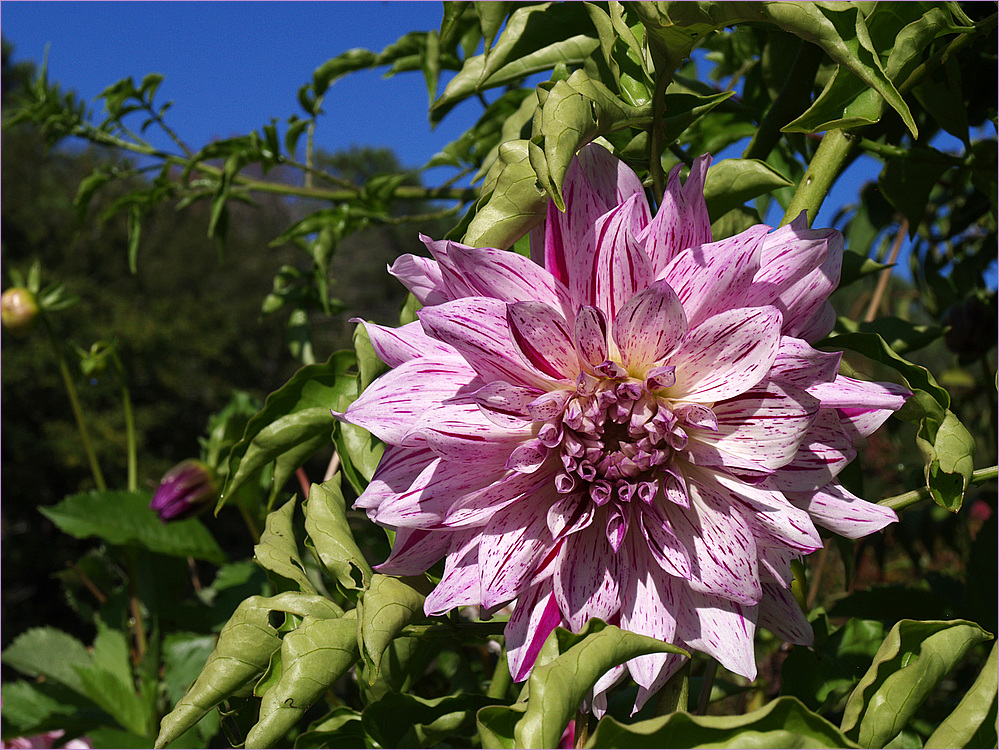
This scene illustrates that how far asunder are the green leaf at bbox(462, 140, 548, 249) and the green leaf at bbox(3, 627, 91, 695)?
1.03 m

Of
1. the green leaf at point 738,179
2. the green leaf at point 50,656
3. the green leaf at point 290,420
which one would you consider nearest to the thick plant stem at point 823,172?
the green leaf at point 738,179

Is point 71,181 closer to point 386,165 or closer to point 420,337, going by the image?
point 420,337

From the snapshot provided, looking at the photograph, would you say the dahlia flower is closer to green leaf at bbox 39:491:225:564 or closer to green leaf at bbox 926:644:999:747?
green leaf at bbox 926:644:999:747

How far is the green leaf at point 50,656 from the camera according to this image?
3.56 ft

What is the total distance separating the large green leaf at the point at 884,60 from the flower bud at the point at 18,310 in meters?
1.42

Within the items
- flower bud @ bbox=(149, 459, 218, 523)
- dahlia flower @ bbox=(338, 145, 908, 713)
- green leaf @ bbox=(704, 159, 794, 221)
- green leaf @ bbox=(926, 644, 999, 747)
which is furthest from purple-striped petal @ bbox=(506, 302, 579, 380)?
flower bud @ bbox=(149, 459, 218, 523)

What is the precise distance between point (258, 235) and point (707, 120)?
32.7ft

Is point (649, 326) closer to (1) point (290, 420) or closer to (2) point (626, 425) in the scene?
(2) point (626, 425)

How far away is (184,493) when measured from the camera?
108 cm

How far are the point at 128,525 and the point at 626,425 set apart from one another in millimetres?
940

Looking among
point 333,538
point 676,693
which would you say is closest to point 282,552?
point 333,538

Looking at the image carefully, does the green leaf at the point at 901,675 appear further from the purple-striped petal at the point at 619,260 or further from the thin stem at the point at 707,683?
the purple-striped petal at the point at 619,260

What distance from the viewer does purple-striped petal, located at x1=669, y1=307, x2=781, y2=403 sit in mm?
373

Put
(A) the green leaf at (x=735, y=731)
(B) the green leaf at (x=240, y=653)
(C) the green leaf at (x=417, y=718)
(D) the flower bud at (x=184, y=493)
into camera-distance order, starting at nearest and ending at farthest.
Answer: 1. (A) the green leaf at (x=735, y=731)
2. (B) the green leaf at (x=240, y=653)
3. (C) the green leaf at (x=417, y=718)
4. (D) the flower bud at (x=184, y=493)
